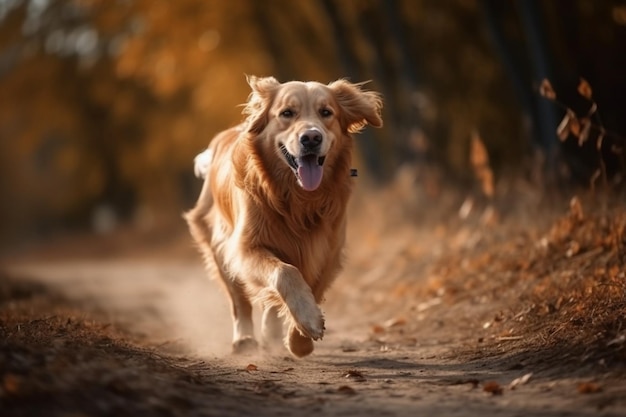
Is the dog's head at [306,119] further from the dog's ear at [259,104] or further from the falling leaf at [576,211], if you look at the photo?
the falling leaf at [576,211]

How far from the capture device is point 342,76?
1378 centimetres

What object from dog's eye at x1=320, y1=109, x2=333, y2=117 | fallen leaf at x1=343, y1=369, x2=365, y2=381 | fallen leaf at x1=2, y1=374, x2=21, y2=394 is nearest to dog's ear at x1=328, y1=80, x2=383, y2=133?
dog's eye at x1=320, y1=109, x2=333, y2=117

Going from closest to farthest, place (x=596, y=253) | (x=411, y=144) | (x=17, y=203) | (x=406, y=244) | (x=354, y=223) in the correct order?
(x=596, y=253) → (x=406, y=244) → (x=411, y=144) → (x=354, y=223) → (x=17, y=203)

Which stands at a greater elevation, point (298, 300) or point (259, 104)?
point (259, 104)

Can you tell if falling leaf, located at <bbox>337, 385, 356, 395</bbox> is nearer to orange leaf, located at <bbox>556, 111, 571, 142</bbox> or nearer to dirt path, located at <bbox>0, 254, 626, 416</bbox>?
dirt path, located at <bbox>0, 254, 626, 416</bbox>

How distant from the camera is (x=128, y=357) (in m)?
4.70

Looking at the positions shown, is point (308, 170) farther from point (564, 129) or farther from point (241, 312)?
point (564, 129)

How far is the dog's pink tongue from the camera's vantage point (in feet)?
18.2

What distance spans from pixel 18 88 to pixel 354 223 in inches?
354

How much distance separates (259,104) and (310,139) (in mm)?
743

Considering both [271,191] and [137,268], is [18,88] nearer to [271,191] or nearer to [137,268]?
[137,268]

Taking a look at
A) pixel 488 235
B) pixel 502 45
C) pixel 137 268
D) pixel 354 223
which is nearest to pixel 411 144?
pixel 354 223

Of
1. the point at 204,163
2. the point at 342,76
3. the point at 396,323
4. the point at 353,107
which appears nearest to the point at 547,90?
the point at 353,107

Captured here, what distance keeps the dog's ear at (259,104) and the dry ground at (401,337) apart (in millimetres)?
1548
